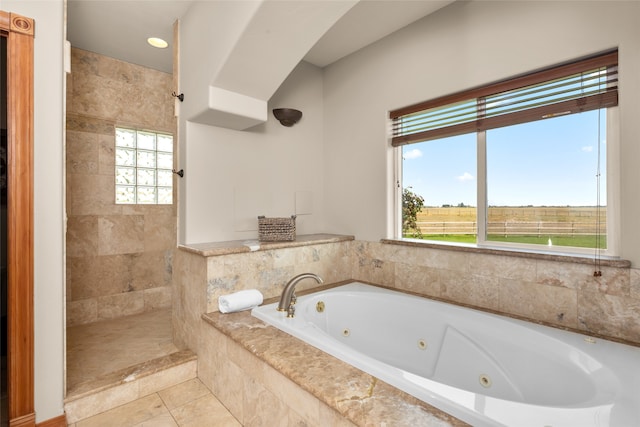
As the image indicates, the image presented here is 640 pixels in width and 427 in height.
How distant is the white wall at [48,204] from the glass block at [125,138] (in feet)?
4.95

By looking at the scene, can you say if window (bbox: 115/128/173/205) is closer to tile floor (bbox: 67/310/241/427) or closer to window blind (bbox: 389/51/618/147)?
tile floor (bbox: 67/310/241/427)

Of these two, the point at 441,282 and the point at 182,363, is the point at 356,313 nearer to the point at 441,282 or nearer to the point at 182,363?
the point at 441,282

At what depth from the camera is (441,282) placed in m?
2.21

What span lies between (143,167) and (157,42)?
1220 mm

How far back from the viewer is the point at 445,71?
86.9 inches

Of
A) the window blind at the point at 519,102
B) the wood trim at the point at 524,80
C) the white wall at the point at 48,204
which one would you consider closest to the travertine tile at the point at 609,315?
the window blind at the point at 519,102

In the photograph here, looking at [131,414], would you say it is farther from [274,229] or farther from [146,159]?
[146,159]

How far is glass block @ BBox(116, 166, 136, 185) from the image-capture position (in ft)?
9.89

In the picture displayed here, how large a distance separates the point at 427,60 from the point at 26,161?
2.54 metres

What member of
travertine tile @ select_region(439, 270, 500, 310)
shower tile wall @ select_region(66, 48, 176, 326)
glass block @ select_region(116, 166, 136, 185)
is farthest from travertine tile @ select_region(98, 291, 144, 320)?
travertine tile @ select_region(439, 270, 500, 310)

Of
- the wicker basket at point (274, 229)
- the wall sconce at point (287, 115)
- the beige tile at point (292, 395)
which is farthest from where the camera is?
the wall sconce at point (287, 115)

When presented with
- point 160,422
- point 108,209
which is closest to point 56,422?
point 160,422

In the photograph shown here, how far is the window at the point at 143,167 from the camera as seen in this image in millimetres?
3035

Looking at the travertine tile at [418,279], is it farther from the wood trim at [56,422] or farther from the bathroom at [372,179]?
the wood trim at [56,422]
